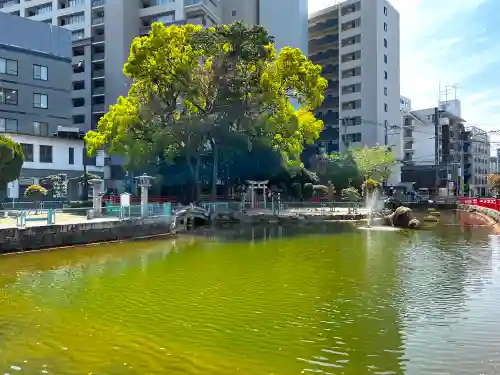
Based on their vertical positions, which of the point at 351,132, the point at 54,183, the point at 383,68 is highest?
the point at 383,68

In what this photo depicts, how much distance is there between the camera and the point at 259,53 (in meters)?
38.5

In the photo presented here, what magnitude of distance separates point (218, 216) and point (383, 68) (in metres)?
51.3

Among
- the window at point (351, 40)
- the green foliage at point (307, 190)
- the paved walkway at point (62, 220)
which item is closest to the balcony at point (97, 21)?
the window at point (351, 40)

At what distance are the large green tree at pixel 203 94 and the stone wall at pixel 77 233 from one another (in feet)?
34.4

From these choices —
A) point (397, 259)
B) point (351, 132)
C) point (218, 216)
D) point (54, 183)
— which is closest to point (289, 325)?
point (397, 259)

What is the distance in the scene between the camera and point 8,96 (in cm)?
5078

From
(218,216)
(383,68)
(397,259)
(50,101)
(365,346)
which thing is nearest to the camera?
(365,346)

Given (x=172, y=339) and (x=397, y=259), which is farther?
(x=397, y=259)

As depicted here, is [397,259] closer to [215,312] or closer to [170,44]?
[215,312]

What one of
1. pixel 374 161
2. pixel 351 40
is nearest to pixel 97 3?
pixel 351 40

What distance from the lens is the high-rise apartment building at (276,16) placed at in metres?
72.6

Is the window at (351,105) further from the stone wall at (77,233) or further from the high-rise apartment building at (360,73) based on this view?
the stone wall at (77,233)

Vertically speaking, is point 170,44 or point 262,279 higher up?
point 170,44

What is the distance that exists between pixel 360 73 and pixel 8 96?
51.6 meters
